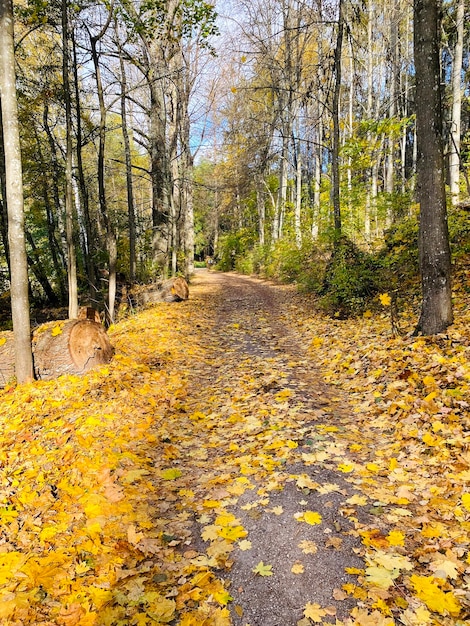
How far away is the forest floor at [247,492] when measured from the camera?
231 centimetres

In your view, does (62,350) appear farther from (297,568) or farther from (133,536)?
(297,568)

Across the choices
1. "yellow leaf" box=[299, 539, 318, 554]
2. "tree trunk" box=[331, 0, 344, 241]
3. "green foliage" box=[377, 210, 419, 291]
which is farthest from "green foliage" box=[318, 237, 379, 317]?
"yellow leaf" box=[299, 539, 318, 554]

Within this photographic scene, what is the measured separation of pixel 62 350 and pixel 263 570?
4822mm

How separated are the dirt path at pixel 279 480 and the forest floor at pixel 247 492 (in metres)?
0.01

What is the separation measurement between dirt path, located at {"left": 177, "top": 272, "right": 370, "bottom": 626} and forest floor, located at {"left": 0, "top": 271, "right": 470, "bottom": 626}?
0.01 metres

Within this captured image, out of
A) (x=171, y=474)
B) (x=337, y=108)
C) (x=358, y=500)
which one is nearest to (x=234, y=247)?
(x=337, y=108)

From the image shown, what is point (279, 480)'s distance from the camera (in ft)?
11.2

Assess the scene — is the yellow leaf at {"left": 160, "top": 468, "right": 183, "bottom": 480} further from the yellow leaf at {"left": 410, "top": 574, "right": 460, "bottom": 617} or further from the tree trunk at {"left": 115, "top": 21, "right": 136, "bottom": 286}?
the tree trunk at {"left": 115, "top": 21, "right": 136, "bottom": 286}

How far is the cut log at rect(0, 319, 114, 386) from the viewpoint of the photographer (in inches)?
240

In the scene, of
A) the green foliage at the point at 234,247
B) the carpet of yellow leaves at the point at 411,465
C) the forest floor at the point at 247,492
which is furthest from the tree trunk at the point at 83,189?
the green foliage at the point at 234,247

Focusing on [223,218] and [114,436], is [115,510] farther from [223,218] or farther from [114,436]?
[223,218]

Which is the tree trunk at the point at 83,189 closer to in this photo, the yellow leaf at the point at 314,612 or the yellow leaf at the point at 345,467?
the yellow leaf at the point at 345,467

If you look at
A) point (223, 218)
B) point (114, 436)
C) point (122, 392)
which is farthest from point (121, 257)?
point (223, 218)

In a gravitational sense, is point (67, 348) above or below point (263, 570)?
above
